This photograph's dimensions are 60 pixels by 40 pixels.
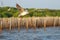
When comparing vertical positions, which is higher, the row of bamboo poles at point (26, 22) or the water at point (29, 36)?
the row of bamboo poles at point (26, 22)

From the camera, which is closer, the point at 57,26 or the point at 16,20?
the point at 16,20

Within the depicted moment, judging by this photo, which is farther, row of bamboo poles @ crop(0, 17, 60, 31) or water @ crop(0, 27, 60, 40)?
row of bamboo poles @ crop(0, 17, 60, 31)

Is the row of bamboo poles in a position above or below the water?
above

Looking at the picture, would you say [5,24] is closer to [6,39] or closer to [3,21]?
[3,21]

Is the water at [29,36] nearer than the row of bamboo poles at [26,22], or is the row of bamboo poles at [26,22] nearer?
the water at [29,36]

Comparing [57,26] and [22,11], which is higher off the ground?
[22,11]

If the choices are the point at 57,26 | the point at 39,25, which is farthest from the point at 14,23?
the point at 57,26

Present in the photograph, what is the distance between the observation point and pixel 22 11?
101 ft

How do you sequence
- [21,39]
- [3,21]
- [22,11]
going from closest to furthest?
1. [21,39]
2. [3,21]
3. [22,11]

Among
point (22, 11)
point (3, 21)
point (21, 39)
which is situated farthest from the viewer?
point (22, 11)

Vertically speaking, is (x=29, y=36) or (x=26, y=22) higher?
(x=26, y=22)

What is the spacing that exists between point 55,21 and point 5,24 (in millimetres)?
6417

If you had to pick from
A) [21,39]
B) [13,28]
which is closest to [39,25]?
[13,28]

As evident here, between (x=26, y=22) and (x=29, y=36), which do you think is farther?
(x=26, y=22)
